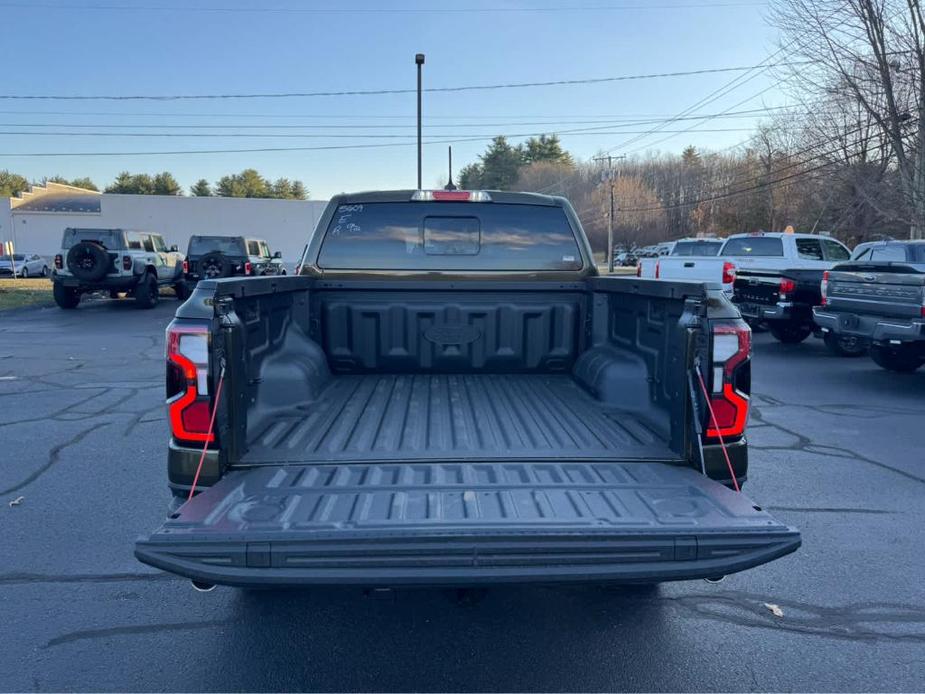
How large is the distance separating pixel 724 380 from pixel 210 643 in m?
2.60

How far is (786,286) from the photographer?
12.5m

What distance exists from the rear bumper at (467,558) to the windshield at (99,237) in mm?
20009

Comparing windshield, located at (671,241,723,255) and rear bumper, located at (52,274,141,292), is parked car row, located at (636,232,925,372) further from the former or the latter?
rear bumper, located at (52,274,141,292)

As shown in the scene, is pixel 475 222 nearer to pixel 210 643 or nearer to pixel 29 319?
pixel 210 643

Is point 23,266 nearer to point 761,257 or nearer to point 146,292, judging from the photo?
point 146,292

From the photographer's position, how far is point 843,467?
581 centimetres

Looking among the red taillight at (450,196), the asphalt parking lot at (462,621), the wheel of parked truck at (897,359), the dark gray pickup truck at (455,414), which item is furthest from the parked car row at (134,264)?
the red taillight at (450,196)

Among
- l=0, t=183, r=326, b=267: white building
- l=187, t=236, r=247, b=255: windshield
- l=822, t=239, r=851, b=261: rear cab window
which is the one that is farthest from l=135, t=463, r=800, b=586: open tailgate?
l=0, t=183, r=326, b=267: white building

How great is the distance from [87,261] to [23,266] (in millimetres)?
24964

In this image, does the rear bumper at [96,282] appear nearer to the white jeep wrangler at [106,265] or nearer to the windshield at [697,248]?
the white jeep wrangler at [106,265]

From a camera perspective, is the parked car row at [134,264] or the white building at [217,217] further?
the white building at [217,217]

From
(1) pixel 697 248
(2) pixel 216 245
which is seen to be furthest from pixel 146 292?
(1) pixel 697 248

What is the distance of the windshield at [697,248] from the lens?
18.1 metres

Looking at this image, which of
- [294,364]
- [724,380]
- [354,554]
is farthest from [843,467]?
[354,554]
